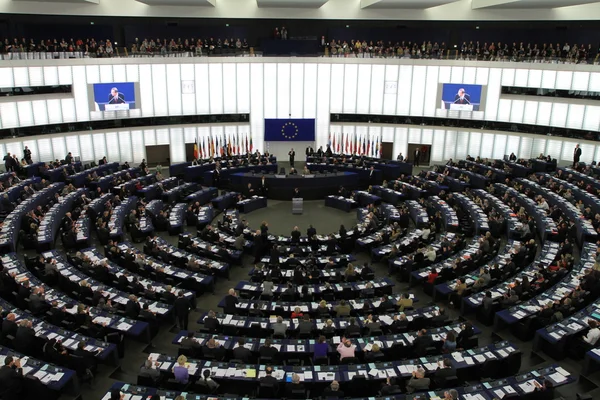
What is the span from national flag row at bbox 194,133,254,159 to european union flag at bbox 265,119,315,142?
187 centimetres

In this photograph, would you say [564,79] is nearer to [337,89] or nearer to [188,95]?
[337,89]

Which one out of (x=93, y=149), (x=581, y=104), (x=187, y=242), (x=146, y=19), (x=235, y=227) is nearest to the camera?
(x=187, y=242)

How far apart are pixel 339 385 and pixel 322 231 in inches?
548

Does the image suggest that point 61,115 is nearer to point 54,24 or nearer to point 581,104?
point 54,24

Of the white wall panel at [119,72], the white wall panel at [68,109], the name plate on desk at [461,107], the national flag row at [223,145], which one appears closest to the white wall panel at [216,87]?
the national flag row at [223,145]

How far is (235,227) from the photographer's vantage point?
956 inches

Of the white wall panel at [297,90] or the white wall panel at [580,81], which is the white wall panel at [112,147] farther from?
the white wall panel at [580,81]

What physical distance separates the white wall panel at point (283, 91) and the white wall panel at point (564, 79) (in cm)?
1906

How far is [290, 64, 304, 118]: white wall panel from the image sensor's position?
38.8 metres

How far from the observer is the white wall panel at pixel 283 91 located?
38.7 metres

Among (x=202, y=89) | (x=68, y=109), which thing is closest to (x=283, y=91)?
(x=202, y=89)

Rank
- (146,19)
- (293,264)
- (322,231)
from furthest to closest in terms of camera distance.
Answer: (146,19) → (322,231) → (293,264)

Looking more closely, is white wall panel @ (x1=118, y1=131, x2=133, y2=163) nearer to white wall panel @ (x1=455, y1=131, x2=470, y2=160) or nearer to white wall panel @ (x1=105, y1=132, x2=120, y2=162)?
white wall panel @ (x1=105, y1=132, x2=120, y2=162)

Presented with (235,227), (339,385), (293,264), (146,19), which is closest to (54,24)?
(146,19)
